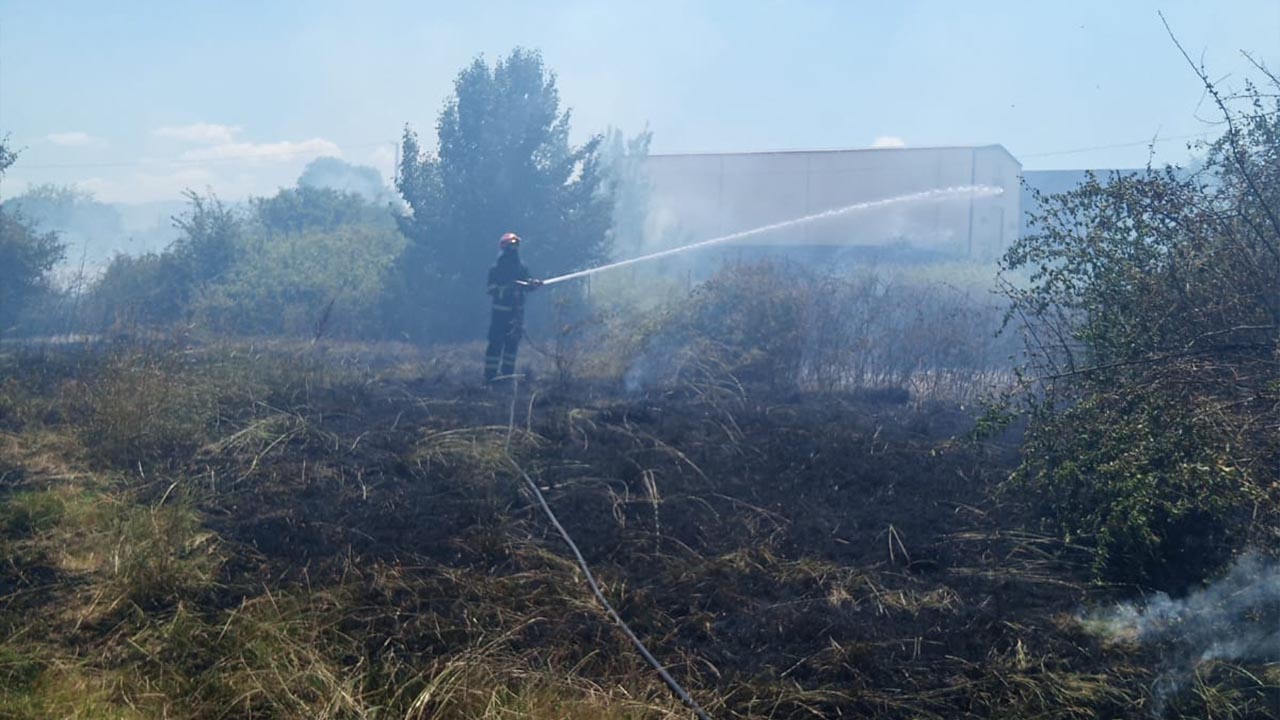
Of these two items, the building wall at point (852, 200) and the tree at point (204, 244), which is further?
the building wall at point (852, 200)

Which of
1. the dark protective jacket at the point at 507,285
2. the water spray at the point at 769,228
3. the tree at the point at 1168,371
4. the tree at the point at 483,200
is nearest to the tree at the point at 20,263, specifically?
the tree at the point at 483,200

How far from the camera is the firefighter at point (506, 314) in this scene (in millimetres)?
10594

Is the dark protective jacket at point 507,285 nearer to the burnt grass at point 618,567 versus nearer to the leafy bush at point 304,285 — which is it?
the burnt grass at point 618,567

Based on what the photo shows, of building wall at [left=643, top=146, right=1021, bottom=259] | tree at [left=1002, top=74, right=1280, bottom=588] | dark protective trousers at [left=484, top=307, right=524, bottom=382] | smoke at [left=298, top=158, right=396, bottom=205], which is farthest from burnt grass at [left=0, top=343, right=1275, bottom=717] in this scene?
smoke at [left=298, top=158, right=396, bottom=205]

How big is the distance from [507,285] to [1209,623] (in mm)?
8164

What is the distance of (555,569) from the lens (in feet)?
15.8

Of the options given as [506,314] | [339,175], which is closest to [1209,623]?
[506,314]

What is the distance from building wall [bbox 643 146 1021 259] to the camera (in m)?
28.7

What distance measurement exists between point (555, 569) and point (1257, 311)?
3746 millimetres

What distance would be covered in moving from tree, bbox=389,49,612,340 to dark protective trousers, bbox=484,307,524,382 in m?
5.85

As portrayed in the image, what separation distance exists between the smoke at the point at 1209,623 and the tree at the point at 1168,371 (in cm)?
22

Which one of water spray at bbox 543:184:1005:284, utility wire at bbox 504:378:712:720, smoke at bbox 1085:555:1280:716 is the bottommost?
utility wire at bbox 504:378:712:720

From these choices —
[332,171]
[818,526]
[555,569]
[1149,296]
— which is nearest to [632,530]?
[555,569]

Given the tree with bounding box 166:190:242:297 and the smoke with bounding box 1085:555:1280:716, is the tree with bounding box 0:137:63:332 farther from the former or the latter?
the smoke with bounding box 1085:555:1280:716
